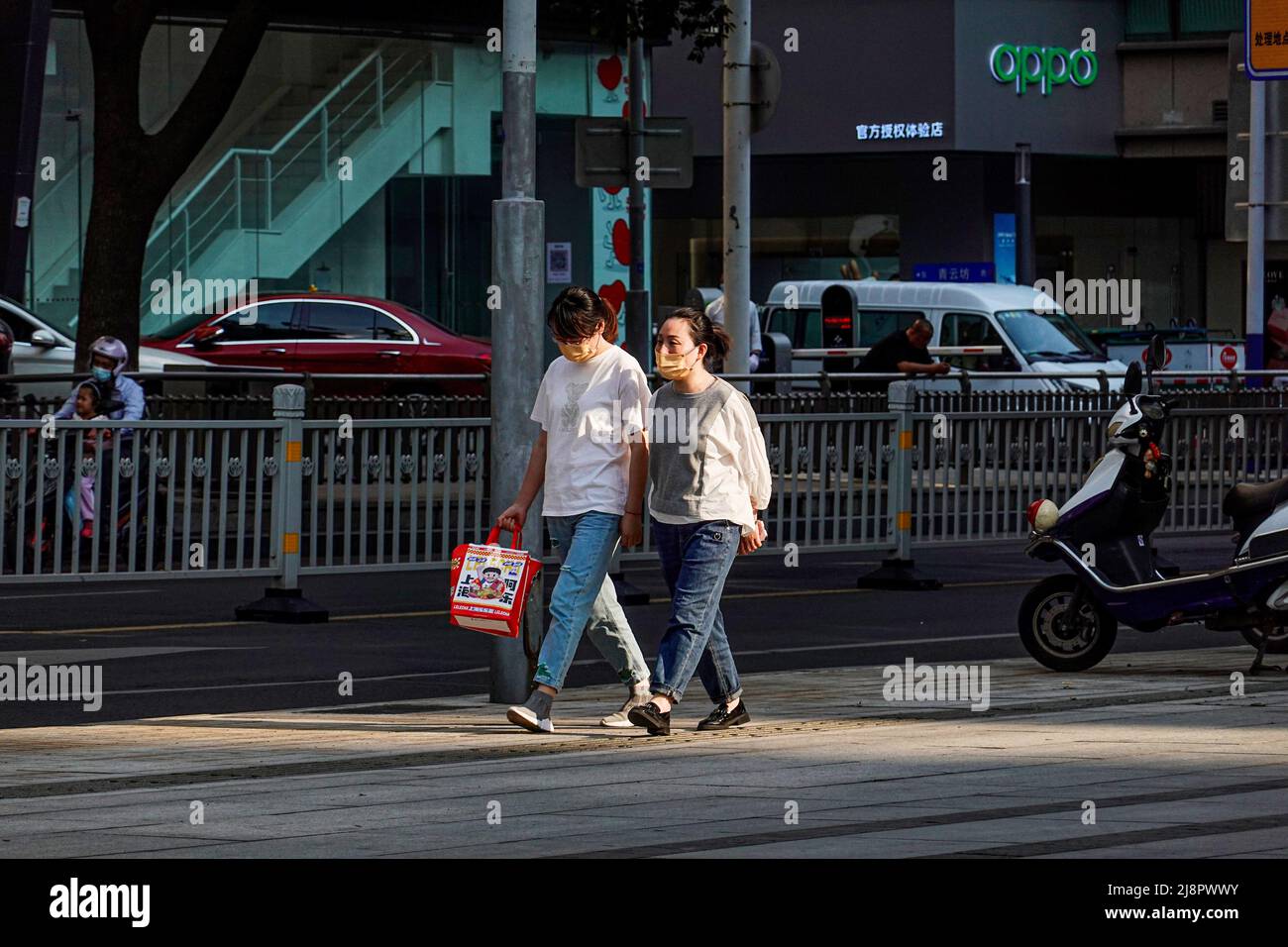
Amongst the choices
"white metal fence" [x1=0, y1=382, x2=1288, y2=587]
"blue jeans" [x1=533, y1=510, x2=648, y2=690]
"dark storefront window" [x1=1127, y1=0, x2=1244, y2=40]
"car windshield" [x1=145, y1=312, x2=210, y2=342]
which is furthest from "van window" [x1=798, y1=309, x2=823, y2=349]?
"blue jeans" [x1=533, y1=510, x2=648, y2=690]

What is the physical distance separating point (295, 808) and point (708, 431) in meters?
2.56

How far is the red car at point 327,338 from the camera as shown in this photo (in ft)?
92.3

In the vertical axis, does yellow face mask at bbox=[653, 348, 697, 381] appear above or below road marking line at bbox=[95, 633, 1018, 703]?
above

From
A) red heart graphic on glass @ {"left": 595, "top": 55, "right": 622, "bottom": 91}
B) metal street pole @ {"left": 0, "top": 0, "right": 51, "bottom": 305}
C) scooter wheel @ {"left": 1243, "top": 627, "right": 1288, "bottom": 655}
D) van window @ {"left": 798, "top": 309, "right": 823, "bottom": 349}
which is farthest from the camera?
van window @ {"left": 798, "top": 309, "right": 823, "bottom": 349}

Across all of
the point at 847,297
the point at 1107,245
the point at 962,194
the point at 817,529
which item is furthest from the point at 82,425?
the point at 1107,245

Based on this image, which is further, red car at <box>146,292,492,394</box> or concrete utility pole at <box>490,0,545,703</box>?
red car at <box>146,292,492,394</box>

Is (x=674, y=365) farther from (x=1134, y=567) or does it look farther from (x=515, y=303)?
(x=1134, y=567)

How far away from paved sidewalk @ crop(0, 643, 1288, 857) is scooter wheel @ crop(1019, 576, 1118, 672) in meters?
0.51

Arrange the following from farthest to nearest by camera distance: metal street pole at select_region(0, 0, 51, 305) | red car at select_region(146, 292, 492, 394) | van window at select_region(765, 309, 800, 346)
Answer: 1. van window at select_region(765, 309, 800, 346)
2. red car at select_region(146, 292, 492, 394)
3. metal street pole at select_region(0, 0, 51, 305)

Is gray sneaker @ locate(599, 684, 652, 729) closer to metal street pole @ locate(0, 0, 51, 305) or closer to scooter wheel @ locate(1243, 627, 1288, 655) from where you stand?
scooter wheel @ locate(1243, 627, 1288, 655)

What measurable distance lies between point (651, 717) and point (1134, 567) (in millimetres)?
3344

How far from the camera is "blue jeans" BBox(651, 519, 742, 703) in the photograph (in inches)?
388
